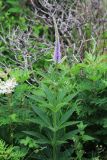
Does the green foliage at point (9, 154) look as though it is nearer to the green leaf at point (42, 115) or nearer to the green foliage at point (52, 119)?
the green foliage at point (52, 119)

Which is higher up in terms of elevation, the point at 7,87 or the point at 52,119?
the point at 7,87

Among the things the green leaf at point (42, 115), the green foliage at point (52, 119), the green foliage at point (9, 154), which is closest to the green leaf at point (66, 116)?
the green foliage at point (52, 119)

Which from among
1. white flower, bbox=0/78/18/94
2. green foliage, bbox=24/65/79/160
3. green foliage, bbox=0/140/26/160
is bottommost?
green foliage, bbox=0/140/26/160

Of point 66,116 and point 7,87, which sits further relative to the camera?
point 7,87

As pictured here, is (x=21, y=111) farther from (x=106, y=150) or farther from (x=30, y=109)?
(x=106, y=150)

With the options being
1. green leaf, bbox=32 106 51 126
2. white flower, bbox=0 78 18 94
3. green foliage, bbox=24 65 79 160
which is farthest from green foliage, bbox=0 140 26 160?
white flower, bbox=0 78 18 94

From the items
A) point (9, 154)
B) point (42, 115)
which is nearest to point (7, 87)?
point (42, 115)

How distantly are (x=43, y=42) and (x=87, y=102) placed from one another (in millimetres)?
2507

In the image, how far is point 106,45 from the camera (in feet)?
19.4

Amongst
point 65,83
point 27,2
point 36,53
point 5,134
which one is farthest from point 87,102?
point 27,2

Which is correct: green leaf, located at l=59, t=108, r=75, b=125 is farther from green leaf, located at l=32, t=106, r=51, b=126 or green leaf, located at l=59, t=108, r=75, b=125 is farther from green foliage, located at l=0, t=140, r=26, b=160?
green foliage, located at l=0, t=140, r=26, b=160

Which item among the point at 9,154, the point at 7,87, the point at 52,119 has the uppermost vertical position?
the point at 7,87

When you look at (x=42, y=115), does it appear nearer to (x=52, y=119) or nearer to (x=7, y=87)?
(x=52, y=119)

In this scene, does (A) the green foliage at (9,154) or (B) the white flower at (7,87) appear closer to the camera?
(A) the green foliage at (9,154)
